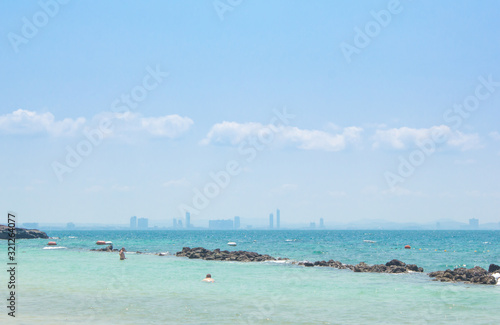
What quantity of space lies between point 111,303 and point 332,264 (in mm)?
29344

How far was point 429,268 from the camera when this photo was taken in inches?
1988

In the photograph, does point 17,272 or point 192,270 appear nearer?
point 17,272

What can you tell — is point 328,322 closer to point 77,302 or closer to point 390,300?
point 390,300

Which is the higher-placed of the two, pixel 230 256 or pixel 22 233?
pixel 230 256

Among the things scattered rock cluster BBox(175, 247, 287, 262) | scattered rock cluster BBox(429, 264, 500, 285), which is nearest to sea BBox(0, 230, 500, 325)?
scattered rock cluster BBox(429, 264, 500, 285)

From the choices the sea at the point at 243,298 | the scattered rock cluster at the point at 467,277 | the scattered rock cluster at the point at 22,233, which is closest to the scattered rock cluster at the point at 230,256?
the sea at the point at 243,298

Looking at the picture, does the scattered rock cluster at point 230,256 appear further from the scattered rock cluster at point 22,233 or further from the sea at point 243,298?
the scattered rock cluster at point 22,233

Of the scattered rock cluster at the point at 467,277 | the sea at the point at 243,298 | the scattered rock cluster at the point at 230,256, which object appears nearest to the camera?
the sea at the point at 243,298

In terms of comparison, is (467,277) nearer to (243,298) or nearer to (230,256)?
(243,298)

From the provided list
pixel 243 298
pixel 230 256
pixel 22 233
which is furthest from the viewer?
pixel 22 233

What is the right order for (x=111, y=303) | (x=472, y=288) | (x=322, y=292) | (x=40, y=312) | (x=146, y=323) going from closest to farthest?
(x=146, y=323) < (x=40, y=312) < (x=111, y=303) < (x=322, y=292) < (x=472, y=288)

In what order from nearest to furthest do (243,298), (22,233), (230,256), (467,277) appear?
(243,298), (467,277), (230,256), (22,233)

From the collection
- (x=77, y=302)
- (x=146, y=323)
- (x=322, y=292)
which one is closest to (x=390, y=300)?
(x=322, y=292)

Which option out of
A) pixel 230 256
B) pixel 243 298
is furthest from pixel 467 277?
pixel 230 256
